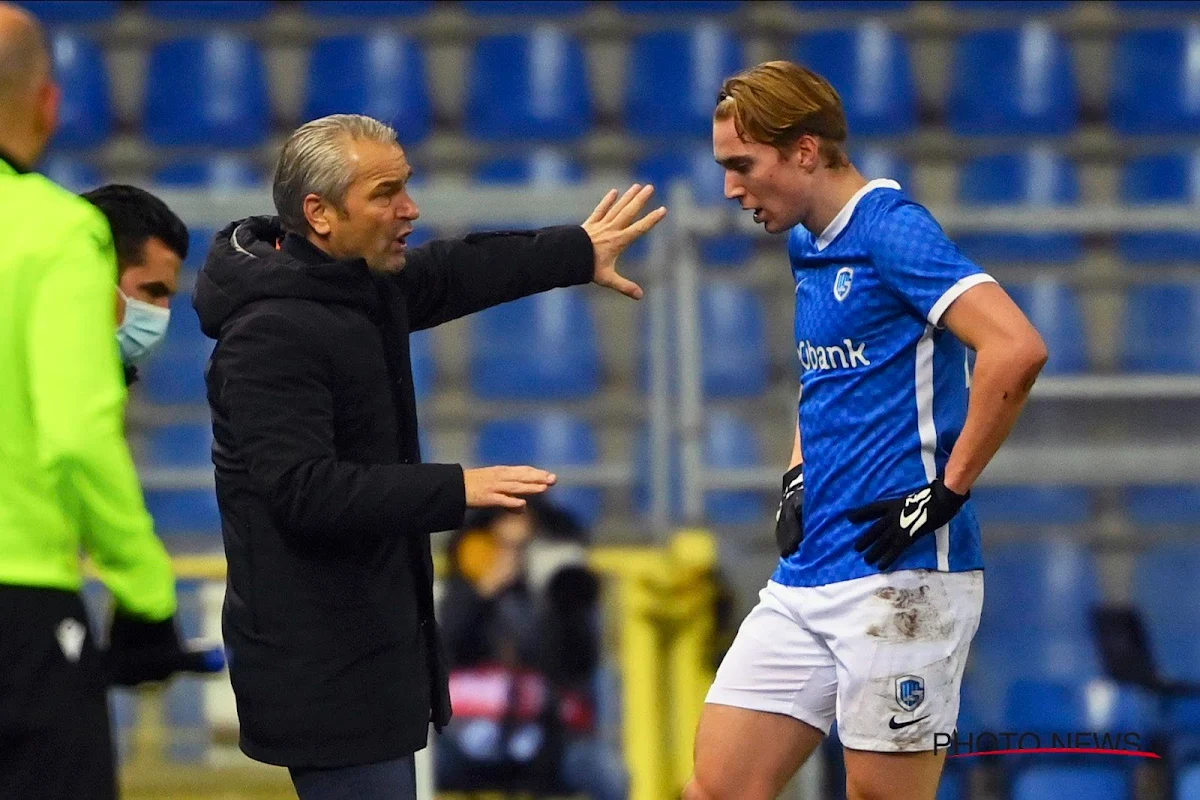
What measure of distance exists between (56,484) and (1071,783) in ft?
11.6

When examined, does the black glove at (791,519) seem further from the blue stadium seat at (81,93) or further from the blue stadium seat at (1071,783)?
the blue stadium seat at (81,93)

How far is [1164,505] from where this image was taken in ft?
21.4

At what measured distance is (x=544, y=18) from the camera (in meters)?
7.43

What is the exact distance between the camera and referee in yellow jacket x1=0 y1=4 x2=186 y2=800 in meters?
1.99

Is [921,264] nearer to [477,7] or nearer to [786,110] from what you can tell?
[786,110]

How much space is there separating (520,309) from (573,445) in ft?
1.92

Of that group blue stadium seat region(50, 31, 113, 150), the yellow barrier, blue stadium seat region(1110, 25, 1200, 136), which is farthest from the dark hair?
blue stadium seat region(1110, 25, 1200, 136)

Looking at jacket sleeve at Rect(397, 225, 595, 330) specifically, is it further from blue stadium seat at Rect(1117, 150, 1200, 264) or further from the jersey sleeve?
blue stadium seat at Rect(1117, 150, 1200, 264)

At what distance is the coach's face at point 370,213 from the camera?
2.50m

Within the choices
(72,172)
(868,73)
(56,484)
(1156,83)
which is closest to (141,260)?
(56,484)

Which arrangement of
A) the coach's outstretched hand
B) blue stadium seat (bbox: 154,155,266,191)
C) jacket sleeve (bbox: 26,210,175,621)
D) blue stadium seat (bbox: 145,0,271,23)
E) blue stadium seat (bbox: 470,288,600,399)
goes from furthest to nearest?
blue stadium seat (bbox: 145,0,271,23), blue stadium seat (bbox: 154,155,266,191), blue stadium seat (bbox: 470,288,600,399), the coach's outstretched hand, jacket sleeve (bbox: 26,210,175,621)

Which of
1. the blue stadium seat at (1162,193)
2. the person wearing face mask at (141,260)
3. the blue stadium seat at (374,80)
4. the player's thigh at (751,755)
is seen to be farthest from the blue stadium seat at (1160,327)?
the person wearing face mask at (141,260)

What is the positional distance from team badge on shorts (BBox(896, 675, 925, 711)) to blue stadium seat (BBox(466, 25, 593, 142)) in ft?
15.7

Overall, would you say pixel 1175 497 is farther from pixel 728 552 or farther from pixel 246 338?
pixel 246 338
